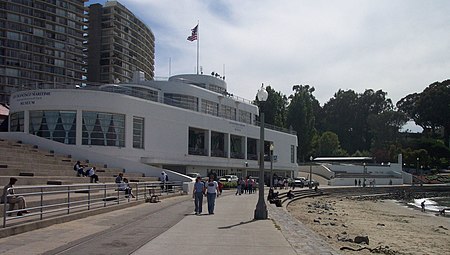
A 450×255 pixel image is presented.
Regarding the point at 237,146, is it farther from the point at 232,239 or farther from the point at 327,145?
the point at 232,239

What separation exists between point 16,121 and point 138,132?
1093 centimetres

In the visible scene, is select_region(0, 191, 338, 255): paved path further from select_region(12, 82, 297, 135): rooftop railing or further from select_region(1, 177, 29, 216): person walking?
select_region(12, 82, 297, 135): rooftop railing

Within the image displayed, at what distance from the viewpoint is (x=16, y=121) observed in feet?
154

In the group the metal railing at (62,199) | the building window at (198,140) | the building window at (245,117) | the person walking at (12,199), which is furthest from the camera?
the building window at (245,117)

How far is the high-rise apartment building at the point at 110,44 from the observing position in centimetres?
12131

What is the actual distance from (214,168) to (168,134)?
1173cm

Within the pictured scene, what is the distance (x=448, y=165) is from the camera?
371ft

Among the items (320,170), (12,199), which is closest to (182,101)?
(12,199)

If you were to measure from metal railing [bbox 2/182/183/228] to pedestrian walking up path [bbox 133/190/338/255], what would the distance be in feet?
12.3

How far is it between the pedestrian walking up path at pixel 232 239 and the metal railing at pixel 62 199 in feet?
12.3

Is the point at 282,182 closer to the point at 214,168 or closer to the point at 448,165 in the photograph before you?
the point at 214,168

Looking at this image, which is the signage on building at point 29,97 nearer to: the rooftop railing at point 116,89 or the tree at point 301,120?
the rooftop railing at point 116,89

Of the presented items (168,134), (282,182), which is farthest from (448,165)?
(168,134)

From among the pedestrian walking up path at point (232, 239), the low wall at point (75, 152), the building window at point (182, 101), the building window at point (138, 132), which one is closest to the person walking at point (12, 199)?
Answer: the pedestrian walking up path at point (232, 239)
